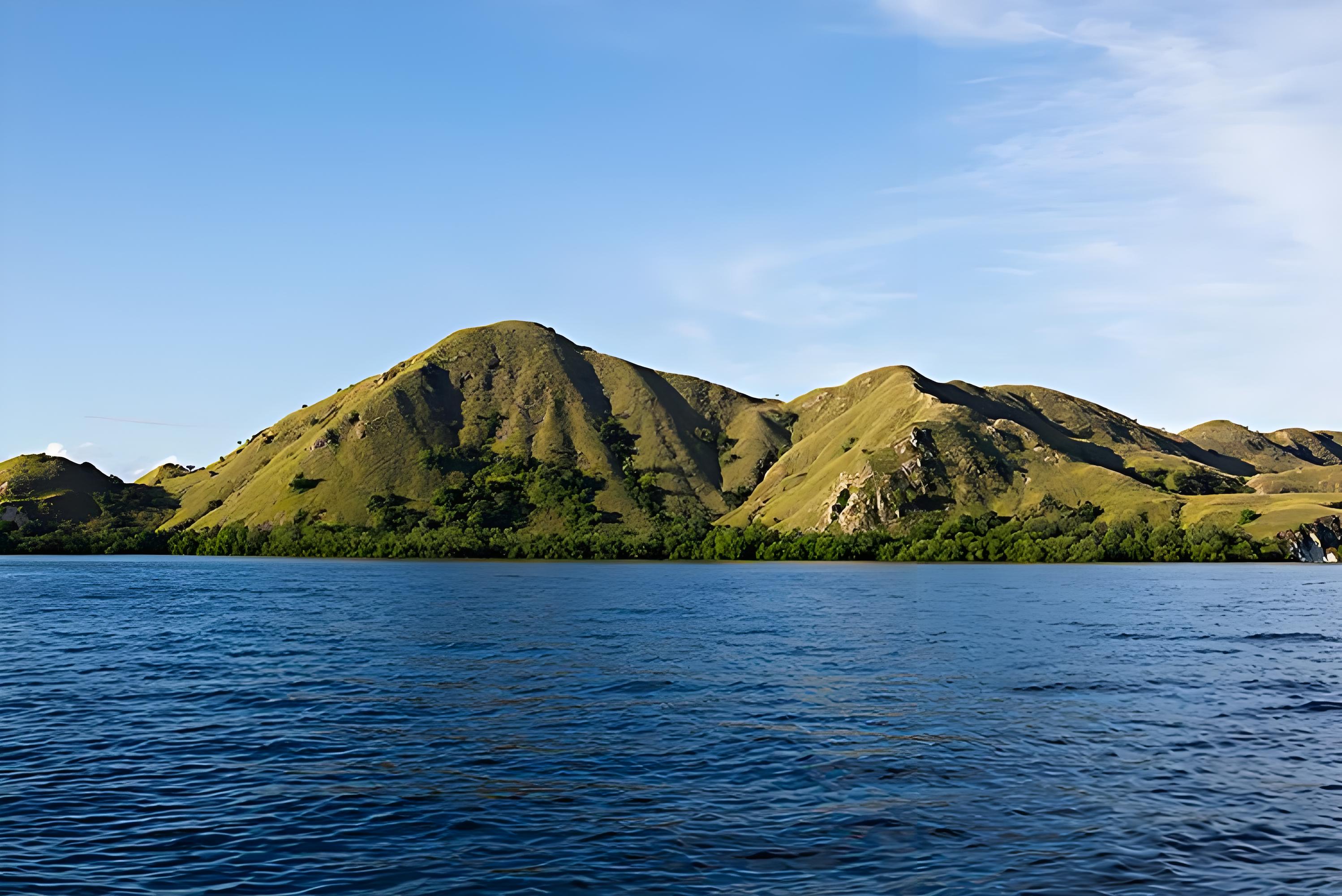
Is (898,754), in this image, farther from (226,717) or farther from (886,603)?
(886,603)

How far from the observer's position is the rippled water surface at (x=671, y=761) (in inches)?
825

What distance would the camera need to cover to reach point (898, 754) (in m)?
31.2

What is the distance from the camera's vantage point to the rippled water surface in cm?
2095

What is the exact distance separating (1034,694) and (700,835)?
24.8 m

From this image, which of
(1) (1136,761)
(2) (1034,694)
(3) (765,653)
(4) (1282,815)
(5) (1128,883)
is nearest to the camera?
(5) (1128,883)

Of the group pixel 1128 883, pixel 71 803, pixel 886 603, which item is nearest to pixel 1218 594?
pixel 886 603

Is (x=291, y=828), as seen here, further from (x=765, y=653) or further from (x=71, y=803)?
(x=765, y=653)

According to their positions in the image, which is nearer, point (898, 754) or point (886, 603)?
point (898, 754)

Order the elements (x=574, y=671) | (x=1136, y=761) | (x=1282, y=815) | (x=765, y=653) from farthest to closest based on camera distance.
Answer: (x=765, y=653), (x=574, y=671), (x=1136, y=761), (x=1282, y=815)

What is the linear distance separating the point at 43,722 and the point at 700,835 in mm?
26857

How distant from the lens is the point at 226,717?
126 ft

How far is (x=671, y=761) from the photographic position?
30.5m

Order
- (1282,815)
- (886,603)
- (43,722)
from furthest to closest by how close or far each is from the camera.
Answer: (886,603) → (43,722) → (1282,815)

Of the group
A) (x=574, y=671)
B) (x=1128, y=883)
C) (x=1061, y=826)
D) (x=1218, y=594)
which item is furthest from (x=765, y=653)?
(x=1218, y=594)
